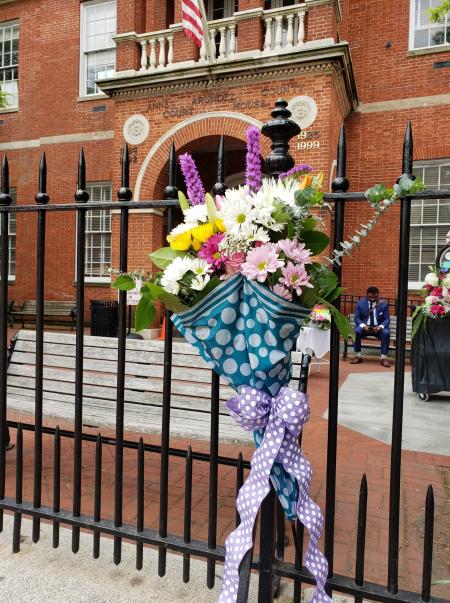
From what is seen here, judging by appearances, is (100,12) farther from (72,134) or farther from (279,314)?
(279,314)

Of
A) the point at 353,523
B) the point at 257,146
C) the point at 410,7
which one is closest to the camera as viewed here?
the point at 257,146

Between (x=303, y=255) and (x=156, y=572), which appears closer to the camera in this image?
(x=303, y=255)

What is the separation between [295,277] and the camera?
1474mm

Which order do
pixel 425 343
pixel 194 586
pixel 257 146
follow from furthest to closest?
1. pixel 425 343
2. pixel 194 586
3. pixel 257 146

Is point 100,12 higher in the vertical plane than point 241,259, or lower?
higher

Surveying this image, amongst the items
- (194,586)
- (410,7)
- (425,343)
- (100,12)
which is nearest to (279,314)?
(194,586)

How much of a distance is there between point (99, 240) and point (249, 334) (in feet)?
40.4

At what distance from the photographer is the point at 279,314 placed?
1432 millimetres

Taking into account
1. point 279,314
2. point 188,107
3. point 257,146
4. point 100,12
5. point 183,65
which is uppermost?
point 100,12

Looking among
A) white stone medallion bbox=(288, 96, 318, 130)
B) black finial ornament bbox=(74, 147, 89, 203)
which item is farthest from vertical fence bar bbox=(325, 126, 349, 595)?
white stone medallion bbox=(288, 96, 318, 130)

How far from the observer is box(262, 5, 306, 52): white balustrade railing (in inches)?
354

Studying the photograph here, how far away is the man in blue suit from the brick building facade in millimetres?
1696

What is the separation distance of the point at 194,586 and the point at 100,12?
48.3ft

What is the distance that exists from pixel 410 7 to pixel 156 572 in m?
12.1
